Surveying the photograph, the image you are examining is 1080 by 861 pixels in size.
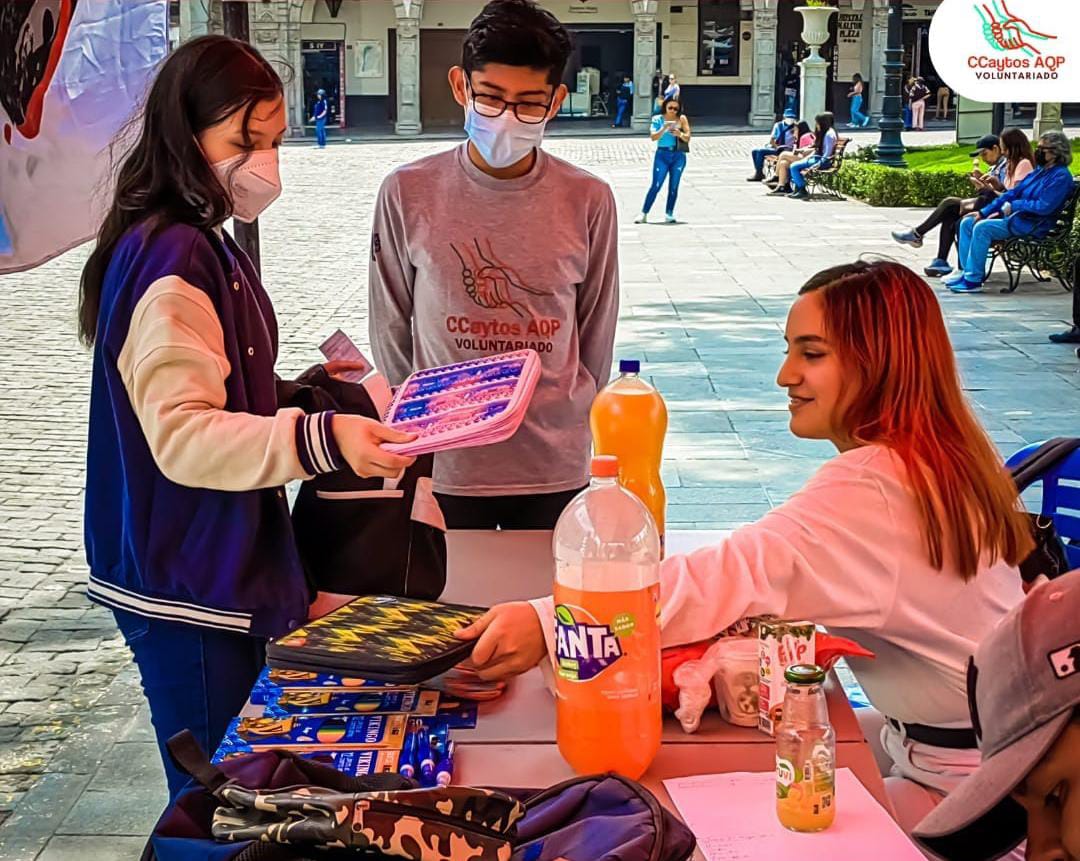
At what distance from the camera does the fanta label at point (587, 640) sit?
186 centimetres

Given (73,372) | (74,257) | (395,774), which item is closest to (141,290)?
(395,774)

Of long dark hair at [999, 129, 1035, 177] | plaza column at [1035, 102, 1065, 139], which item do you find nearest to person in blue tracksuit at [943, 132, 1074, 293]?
long dark hair at [999, 129, 1035, 177]

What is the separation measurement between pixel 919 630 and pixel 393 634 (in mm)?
841

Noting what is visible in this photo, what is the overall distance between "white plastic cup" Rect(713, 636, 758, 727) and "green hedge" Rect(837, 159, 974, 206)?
57.1 ft

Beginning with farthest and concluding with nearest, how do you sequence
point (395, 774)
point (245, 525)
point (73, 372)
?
point (73, 372)
point (245, 525)
point (395, 774)

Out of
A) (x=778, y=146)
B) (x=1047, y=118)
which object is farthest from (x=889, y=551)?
(x=778, y=146)

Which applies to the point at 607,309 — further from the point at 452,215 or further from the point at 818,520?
the point at 818,520

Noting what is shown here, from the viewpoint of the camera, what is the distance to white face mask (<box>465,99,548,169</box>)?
10.7 feet

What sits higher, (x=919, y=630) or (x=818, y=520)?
(x=818, y=520)

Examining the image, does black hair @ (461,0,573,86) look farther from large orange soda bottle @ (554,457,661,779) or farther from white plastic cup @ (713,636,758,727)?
white plastic cup @ (713,636,758,727)

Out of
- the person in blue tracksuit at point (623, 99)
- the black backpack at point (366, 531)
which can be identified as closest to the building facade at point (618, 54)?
the person in blue tracksuit at point (623, 99)

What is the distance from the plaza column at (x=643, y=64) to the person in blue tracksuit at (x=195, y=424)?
3740cm

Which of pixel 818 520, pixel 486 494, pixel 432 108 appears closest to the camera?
pixel 818 520

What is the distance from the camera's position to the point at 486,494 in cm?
338
